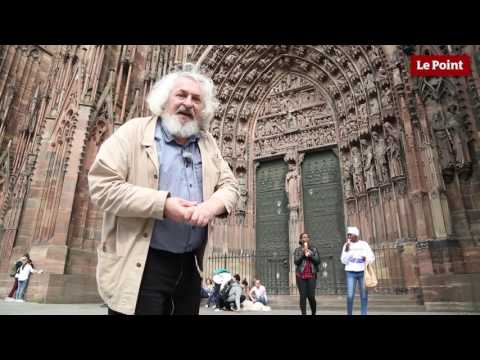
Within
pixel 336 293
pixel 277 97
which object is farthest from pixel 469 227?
pixel 277 97

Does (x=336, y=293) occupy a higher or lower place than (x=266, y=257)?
lower

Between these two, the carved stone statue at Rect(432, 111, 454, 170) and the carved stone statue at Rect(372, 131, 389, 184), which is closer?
the carved stone statue at Rect(432, 111, 454, 170)

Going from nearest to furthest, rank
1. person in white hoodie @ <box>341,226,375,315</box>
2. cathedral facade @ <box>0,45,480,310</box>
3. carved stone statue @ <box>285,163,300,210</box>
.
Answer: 1. person in white hoodie @ <box>341,226,375,315</box>
2. cathedral facade @ <box>0,45,480,310</box>
3. carved stone statue @ <box>285,163,300,210</box>

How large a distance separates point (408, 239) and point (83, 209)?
880cm

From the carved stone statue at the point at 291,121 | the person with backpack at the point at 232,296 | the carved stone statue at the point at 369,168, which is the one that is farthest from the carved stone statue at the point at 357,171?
the person with backpack at the point at 232,296

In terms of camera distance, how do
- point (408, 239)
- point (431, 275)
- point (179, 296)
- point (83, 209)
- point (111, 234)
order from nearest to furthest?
point (111, 234)
point (179, 296)
point (431, 275)
point (408, 239)
point (83, 209)

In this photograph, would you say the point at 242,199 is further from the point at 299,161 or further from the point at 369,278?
the point at 369,278

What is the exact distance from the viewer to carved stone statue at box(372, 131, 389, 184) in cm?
897

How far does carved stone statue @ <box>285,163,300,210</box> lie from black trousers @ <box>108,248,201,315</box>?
403 inches

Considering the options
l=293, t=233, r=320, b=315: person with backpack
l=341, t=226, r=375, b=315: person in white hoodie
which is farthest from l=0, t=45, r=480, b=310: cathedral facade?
l=293, t=233, r=320, b=315: person with backpack

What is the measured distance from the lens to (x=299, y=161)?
12.1m

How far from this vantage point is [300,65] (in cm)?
1302

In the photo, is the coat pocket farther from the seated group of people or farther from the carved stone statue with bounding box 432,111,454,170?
the carved stone statue with bounding box 432,111,454,170
